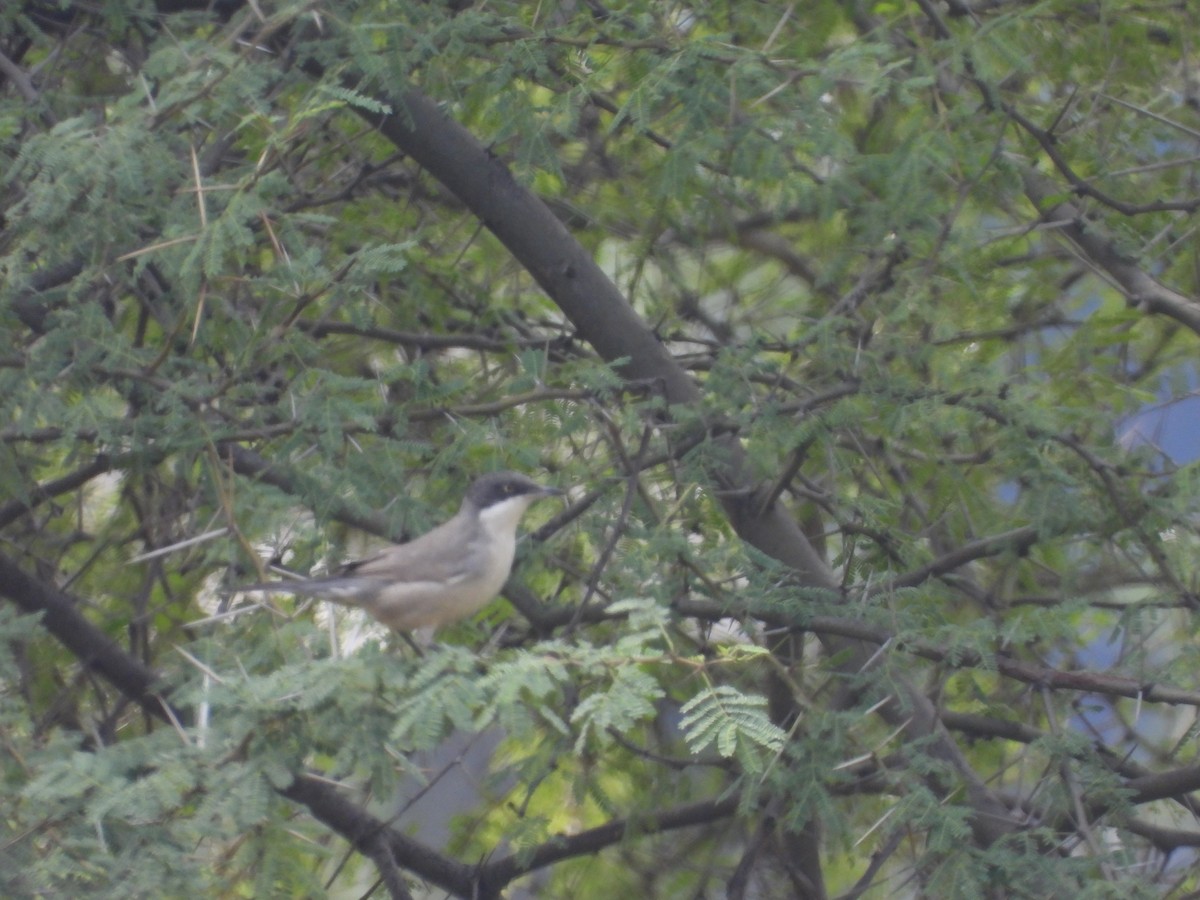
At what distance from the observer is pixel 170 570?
5.69m

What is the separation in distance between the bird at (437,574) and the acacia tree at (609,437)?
0.17 metres

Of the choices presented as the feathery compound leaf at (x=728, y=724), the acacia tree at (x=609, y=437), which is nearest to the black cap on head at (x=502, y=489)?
the acacia tree at (x=609, y=437)

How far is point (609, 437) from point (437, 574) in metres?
0.66

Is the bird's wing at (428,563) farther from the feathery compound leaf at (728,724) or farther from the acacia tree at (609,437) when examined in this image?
the feathery compound leaf at (728,724)

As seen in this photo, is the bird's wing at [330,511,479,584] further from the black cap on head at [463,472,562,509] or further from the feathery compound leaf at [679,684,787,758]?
the feathery compound leaf at [679,684,787,758]

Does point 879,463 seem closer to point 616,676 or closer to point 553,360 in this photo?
point 553,360

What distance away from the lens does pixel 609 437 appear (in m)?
4.46

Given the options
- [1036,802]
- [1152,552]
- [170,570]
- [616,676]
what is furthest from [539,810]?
[616,676]

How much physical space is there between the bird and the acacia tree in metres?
0.17

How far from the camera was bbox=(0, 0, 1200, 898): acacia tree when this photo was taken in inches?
143

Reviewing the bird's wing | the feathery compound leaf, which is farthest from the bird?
the feathery compound leaf

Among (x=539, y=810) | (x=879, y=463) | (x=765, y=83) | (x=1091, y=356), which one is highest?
(x=765, y=83)

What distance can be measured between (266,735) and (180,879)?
Answer: 0.37 metres

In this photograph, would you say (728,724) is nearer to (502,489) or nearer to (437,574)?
(437,574)
